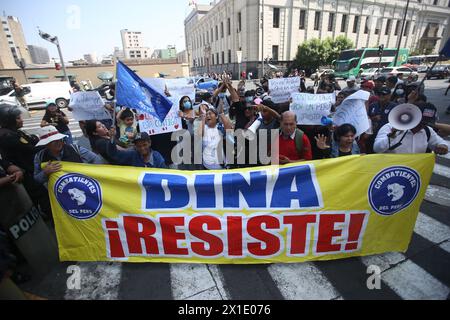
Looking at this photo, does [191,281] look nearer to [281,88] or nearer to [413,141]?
[413,141]

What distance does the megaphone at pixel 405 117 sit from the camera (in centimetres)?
298

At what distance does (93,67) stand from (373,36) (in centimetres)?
5396

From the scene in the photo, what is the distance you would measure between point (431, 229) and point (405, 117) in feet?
6.11

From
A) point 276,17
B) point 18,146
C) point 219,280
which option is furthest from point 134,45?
point 219,280

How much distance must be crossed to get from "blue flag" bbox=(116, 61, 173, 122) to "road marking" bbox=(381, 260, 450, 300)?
355cm

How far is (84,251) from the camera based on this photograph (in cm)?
306

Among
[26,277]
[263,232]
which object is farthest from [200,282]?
[26,277]

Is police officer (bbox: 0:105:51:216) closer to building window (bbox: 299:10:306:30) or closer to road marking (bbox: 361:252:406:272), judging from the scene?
road marking (bbox: 361:252:406:272)

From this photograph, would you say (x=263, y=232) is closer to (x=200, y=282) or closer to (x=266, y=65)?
(x=200, y=282)

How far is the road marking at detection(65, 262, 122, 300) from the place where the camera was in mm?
2699

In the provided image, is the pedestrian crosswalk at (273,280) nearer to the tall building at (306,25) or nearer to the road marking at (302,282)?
the road marking at (302,282)

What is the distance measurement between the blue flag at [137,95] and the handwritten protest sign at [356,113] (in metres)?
2.74

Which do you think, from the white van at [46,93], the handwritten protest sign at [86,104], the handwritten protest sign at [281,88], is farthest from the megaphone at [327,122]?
the white van at [46,93]

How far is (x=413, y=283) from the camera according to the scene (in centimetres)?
270
